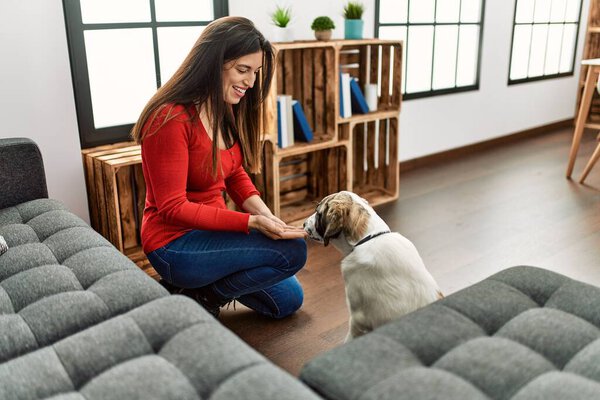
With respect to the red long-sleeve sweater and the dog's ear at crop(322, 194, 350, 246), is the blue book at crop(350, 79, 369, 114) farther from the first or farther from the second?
the dog's ear at crop(322, 194, 350, 246)

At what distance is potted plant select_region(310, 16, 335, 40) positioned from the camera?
3.18 meters

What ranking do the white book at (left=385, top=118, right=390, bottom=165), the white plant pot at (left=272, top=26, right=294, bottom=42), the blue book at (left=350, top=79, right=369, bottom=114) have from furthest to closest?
1. the white book at (left=385, top=118, right=390, bottom=165)
2. the blue book at (left=350, top=79, right=369, bottom=114)
3. the white plant pot at (left=272, top=26, right=294, bottom=42)

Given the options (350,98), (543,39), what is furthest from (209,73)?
(543,39)

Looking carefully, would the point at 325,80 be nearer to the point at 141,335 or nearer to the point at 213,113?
the point at 213,113

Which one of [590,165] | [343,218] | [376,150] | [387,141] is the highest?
[343,218]

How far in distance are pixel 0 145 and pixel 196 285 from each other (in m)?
0.86

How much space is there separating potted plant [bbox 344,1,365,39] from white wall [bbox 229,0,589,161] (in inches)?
8.2

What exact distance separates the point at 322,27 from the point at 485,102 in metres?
2.38

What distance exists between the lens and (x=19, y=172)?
2.06 m

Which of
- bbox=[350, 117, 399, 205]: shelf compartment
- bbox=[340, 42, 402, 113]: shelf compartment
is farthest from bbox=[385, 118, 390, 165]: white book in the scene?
bbox=[340, 42, 402, 113]: shelf compartment

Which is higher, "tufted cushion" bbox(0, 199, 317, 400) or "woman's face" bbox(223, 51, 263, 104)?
"woman's face" bbox(223, 51, 263, 104)

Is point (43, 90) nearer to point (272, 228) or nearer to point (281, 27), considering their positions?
point (281, 27)

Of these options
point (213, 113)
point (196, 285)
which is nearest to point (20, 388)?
point (196, 285)

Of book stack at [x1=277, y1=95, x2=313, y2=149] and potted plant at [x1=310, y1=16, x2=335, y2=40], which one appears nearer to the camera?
book stack at [x1=277, y1=95, x2=313, y2=149]
